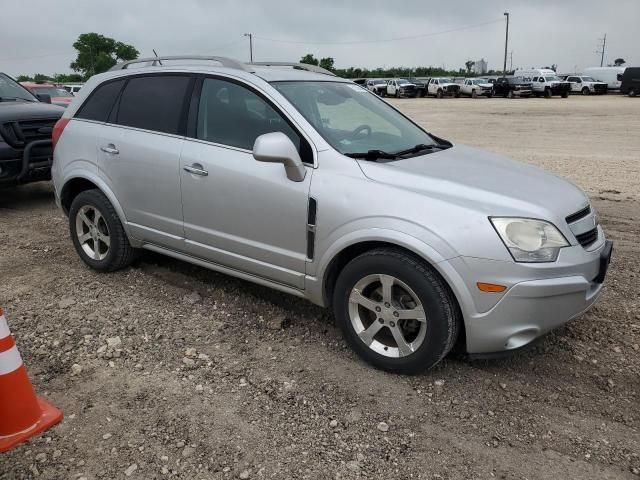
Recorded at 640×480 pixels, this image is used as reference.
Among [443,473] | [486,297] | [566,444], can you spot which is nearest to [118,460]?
[443,473]

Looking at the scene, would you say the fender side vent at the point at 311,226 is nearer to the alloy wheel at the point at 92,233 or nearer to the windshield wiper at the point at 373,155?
the windshield wiper at the point at 373,155

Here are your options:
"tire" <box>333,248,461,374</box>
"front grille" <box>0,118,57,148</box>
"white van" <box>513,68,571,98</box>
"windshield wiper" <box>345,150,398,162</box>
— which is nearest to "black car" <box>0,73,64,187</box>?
"front grille" <box>0,118,57,148</box>

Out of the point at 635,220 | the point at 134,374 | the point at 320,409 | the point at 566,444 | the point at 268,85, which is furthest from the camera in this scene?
the point at 635,220

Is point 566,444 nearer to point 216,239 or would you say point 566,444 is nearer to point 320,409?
point 320,409

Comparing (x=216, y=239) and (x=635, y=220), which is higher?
(x=216, y=239)

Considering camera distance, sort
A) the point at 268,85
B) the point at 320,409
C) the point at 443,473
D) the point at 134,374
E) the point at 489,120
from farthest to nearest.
Answer: the point at 489,120
the point at 268,85
the point at 134,374
the point at 320,409
the point at 443,473

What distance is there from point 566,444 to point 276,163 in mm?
2244

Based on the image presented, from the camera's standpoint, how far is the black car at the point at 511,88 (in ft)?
125

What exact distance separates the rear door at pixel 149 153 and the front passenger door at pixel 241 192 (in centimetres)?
15

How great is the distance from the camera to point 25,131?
723 cm

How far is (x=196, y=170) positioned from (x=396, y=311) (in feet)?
5.67

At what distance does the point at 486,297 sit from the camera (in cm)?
291

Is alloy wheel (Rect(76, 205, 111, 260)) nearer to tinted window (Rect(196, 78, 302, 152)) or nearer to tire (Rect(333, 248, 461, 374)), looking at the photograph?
tinted window (Rect(196, 78, 302, 152))

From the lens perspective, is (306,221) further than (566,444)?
Yes
